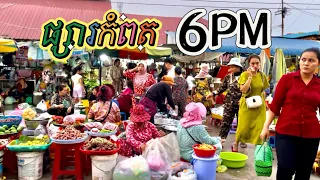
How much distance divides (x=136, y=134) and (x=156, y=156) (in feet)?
1.63

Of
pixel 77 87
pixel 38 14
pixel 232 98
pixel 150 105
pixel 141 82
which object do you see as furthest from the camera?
pixel 38 14

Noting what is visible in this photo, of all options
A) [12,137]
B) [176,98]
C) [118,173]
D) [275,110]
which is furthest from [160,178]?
[176,98]

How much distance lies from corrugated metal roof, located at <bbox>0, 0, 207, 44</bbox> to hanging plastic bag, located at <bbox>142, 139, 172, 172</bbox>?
1139 centimetres

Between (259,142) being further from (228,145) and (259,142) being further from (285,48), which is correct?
(285,48)

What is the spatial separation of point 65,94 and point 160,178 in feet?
9.84

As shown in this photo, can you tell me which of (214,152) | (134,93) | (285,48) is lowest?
(214,152)

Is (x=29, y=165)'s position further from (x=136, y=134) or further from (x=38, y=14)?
(x=38, y=14)

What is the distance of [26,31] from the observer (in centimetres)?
1423

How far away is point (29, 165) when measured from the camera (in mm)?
4176

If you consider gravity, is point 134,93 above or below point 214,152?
above

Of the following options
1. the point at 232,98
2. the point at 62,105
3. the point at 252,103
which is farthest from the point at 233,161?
the point at 62,105

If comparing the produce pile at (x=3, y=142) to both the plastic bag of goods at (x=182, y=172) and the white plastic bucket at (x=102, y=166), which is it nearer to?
the white plastic bucket at (x=102, y=166)

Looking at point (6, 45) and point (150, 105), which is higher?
point (6, 45)

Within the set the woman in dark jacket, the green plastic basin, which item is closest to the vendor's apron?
the woman in dark jacket
